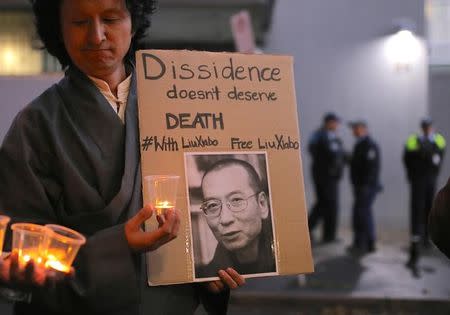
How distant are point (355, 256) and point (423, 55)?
459cm

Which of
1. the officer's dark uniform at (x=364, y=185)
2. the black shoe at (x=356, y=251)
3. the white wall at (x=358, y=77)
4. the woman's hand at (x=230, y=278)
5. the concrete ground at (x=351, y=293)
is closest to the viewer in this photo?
the woman's hand at (x=230, y=278)

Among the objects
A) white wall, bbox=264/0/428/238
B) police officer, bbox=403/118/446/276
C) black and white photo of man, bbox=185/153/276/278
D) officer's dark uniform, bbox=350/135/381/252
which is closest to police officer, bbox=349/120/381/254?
officer's dark uniform, bbox=350/135/381/252

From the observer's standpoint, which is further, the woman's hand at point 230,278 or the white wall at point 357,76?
the white wall at point 357,76

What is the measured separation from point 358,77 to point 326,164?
2.88 metres

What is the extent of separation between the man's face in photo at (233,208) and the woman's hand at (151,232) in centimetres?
→ 25

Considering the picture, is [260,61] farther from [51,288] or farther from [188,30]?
[188,30]

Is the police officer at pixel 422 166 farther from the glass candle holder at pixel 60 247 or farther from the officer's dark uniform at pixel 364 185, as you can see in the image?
the glass candle holder at pixel 60 247

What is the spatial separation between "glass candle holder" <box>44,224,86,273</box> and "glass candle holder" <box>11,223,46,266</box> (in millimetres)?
16

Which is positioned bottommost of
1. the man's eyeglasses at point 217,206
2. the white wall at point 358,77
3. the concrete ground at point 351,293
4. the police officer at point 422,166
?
the concrete ground at point 351,293

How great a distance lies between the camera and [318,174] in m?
11.0

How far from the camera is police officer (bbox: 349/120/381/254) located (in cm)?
1023

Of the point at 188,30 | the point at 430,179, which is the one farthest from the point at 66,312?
the point at 188,30

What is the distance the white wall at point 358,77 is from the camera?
13.0 meters

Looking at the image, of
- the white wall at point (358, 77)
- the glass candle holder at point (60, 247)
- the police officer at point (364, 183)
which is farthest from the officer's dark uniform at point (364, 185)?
the glass candle holder at point (60, 247)
